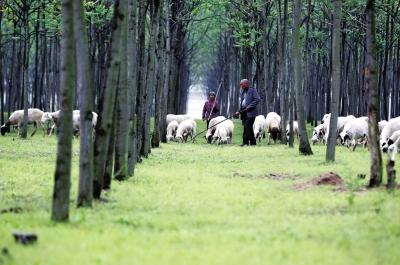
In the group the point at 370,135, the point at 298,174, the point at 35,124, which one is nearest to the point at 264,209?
the point at 370,135

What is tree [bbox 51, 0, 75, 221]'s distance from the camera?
437 inches

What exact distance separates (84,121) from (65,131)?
59.5 inches

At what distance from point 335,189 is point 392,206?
285 cm

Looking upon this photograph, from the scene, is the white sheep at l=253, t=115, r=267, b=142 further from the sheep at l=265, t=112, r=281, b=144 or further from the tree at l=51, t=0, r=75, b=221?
the tree at l=51, t=0, r=75, b=221

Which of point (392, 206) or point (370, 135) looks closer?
point (392, 206)

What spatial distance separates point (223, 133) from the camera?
37719 mm

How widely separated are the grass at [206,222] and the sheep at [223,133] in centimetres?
1782

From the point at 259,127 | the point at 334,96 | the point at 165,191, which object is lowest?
the point at 165,191

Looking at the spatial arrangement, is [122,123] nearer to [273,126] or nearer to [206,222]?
[206,222]

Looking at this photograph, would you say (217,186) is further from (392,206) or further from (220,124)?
(220,124)

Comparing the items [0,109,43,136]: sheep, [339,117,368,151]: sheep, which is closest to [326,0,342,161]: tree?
[339,117,368,151]: sheep

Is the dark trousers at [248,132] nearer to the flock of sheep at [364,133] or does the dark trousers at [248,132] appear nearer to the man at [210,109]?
the flock of sheep at [364,133]

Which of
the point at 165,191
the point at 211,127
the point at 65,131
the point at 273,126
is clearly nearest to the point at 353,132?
the point at 273,126

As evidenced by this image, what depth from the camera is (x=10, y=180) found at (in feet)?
55.9
